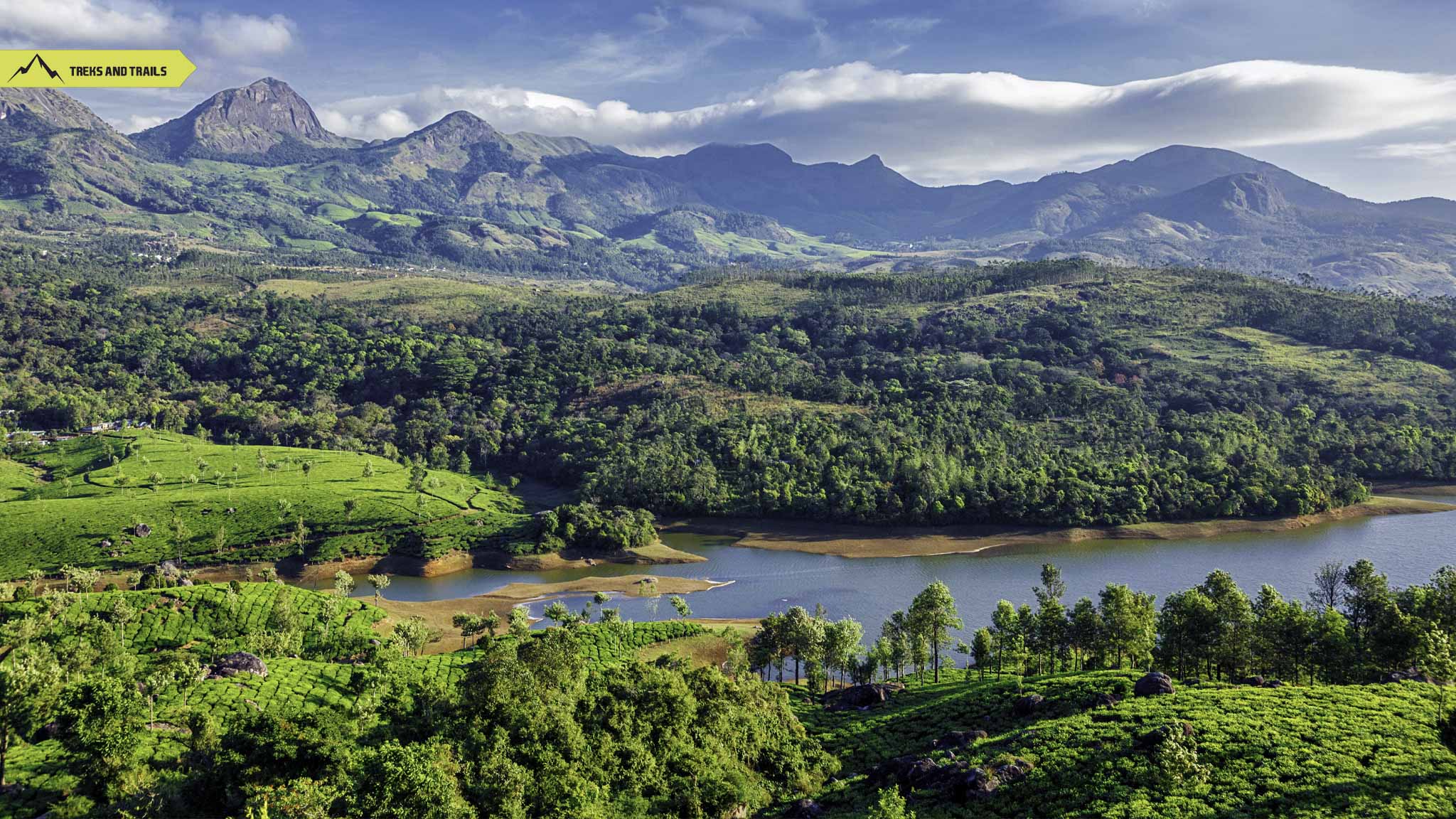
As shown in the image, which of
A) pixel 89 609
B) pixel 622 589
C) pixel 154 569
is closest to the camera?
pixel 89 609

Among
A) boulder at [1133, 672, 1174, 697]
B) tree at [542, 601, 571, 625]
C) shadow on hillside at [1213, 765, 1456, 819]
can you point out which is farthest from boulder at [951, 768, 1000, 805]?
tree at [542, 601, 571, 625]

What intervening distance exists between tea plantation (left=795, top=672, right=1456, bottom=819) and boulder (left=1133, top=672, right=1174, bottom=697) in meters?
0.92

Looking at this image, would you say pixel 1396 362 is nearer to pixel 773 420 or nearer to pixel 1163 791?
pixel 773 420

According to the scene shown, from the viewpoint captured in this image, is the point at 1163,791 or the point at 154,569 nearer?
the point at 1163,791

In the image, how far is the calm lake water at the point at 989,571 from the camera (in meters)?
104

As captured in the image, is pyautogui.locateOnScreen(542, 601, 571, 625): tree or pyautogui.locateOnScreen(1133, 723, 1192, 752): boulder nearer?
pyautogui.locateOnScreen(1133, 723, 1192, 752): boulder

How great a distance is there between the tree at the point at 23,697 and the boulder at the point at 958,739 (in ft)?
164

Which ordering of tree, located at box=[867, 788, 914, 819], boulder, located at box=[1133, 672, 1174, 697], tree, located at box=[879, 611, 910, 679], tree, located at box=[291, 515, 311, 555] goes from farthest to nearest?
tree, located at box=[291, 515, 311, 555]
tree, located at box=[879, 611, 910, 679]
boulder, located at box=[1133, 672, 1174, 697]
tree, located at box=[867, 788, 914, 819]

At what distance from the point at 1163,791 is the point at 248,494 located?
126740 millimetres

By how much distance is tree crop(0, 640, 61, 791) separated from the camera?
139 ft

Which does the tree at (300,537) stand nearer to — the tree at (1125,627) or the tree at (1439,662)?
the tree at (1125,627)

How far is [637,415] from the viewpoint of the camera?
582 ft

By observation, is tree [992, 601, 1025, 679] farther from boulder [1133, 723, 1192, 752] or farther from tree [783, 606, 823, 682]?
boulder [1133, 723, 1192, 752]

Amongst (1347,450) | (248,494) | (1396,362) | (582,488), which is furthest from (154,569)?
(1396,362)
